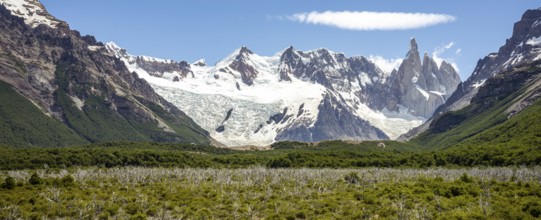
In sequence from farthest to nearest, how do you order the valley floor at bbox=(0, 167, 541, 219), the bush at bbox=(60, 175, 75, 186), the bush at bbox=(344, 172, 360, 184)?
the bush at bbox=(344, 172, 360, 184), the bush at bbox=(60, 175, 75, 186), the valley floor at bbox=(0, 167, 541, 219)

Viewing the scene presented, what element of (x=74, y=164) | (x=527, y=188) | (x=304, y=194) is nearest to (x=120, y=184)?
(x=304, y=194)

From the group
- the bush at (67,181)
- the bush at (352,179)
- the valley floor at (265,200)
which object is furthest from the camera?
the bush at (352,179)

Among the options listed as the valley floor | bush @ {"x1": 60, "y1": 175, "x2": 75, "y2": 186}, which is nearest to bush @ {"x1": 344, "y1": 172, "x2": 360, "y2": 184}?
the valley floor

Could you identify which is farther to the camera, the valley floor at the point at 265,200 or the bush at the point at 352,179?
the bush at the point at 352,179

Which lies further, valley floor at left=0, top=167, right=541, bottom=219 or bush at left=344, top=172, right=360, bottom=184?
bush at left=344, top=172, right=360, bottom=184

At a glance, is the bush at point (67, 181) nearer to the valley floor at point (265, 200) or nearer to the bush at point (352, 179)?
the valley floor at point (265, 200)

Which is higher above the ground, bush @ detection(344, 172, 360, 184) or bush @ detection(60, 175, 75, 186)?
bush @ detection(60, 175, 75, 186)

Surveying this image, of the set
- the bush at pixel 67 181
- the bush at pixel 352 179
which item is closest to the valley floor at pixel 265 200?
the bush at pixel 67 181

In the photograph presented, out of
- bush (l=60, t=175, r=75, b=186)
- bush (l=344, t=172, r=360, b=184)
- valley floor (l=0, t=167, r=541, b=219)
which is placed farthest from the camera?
bush (l=344, t=172, r=360, b=184)

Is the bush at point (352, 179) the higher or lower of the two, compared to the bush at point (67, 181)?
lower

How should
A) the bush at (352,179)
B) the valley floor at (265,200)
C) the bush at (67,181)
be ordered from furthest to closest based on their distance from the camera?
the bush at (352,179)
the bush at (67,181)
the valley floor at (265,200)

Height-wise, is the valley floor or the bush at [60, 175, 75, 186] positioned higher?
the bush at [60, 175, 75, 186]

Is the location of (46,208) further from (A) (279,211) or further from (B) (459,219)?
(B) (459,219)

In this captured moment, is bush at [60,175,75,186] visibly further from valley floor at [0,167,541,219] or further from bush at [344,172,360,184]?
bush at [344,172,360,184]
